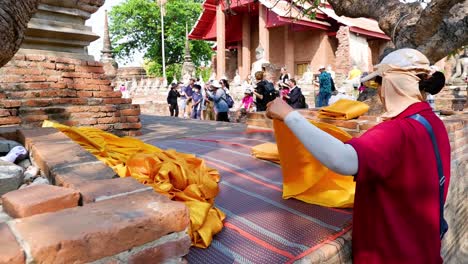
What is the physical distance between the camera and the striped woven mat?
1761 millimetres

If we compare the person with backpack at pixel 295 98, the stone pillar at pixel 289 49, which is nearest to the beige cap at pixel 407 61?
the person with backpack at pixel 295 98

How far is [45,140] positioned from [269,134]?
2330mm

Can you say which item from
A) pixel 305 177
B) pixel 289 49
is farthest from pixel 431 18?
pixel 289 49

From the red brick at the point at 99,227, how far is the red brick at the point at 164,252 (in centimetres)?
4

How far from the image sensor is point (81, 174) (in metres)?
1.67

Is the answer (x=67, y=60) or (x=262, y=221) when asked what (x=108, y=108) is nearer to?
(x=67, y=60)

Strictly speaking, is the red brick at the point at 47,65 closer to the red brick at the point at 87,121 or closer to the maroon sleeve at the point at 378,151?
the red brick at the point at 87,121

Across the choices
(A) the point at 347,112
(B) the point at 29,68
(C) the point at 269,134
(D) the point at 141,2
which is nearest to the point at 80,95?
(B) the point at 29,68

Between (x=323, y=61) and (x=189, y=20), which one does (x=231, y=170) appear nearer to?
(x=323, y=61)

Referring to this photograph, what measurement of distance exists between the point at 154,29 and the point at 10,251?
114 feet

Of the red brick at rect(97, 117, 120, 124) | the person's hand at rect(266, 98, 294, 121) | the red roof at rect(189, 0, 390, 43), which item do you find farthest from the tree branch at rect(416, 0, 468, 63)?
the red roof at rect(189, 0, 390, 43)

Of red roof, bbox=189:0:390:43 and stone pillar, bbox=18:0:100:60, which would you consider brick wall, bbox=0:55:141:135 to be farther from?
red roof, bbox=189:0:390:43

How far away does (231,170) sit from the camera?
110 inches

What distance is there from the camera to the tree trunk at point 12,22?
4.94ft
